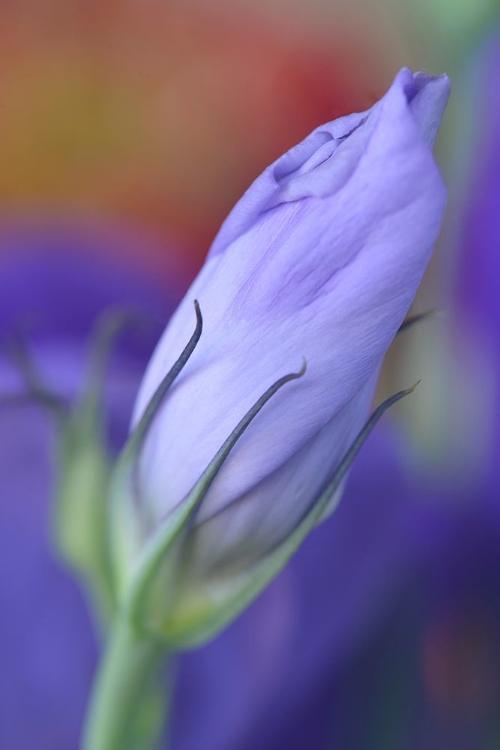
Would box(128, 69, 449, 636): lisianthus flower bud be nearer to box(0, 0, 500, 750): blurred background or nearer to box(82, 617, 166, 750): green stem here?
box(82, 617, 166, 750): green stem

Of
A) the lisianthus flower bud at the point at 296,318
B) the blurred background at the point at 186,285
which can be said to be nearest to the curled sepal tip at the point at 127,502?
the lisianthus flower bud at the point at 296,318

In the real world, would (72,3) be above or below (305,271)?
above

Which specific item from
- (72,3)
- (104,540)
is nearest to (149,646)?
(104,540)

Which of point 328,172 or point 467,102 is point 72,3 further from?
point 328,172

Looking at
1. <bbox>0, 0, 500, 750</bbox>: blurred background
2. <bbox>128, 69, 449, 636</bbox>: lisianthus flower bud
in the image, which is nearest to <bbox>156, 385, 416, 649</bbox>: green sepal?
<bbox>128, 69, 449, 636</bbox>: lisianthus flower bud

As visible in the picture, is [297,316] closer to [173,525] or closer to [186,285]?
[173,525]

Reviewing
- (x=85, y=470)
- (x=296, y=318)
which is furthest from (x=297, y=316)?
(x=85, y=470)
